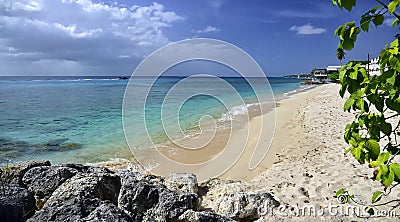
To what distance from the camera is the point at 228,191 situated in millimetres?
5016

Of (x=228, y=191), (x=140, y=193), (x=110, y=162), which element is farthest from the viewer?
(x=110, y=162)

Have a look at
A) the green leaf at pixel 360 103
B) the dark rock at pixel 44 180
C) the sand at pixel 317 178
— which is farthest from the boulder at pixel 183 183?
the green leaf at pixel 360 103

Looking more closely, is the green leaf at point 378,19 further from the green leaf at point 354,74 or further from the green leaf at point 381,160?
the green leaf at point 381,160

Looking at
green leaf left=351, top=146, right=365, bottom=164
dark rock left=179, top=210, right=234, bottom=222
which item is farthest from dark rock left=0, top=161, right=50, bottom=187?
green leaf left=351, top=146, right=365, bottom=164

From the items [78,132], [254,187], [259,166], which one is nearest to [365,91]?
[254,187]

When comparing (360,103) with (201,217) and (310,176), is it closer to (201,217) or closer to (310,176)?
(201,217)

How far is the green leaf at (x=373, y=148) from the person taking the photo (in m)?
1.58

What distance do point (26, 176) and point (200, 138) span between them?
7.56 metres

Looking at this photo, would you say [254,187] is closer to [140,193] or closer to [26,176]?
[140,193]

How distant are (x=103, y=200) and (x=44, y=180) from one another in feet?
4.35

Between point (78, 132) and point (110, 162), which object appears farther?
point (78, 132)

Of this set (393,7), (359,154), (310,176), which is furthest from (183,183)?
(393,7)

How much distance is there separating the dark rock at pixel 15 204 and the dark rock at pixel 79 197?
27 centimetres

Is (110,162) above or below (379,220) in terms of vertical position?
below
